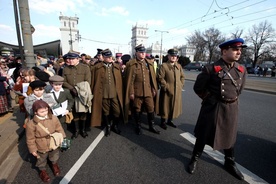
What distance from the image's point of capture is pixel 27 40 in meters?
4.42

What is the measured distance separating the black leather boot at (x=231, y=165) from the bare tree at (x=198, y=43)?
5168 cm

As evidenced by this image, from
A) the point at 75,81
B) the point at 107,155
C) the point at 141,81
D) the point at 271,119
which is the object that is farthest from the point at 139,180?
the point at 271,119

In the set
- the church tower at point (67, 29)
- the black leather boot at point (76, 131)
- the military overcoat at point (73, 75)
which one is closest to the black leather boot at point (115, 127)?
the black leather boot at point (76, 131)

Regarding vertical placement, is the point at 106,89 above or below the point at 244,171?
above

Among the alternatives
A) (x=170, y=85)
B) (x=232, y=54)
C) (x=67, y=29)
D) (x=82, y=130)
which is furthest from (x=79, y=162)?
(x=67, y=29)

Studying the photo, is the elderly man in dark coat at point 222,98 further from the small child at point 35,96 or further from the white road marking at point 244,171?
the small child at point 35,96

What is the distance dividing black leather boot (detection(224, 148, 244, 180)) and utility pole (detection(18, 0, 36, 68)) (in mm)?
5089

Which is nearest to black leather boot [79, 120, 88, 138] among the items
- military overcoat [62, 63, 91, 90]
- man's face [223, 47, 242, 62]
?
military overcoat [62, 63, 91, 90]

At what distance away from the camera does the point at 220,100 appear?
2.46 metres

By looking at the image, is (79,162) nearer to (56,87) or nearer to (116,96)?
(56,87)

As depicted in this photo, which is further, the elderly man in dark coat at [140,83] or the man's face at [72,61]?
the elderly man in dark coat at [140,83]

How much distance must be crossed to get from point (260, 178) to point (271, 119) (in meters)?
3.45

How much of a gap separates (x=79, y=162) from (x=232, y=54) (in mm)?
2891

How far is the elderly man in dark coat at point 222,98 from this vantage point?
7.71 ft
